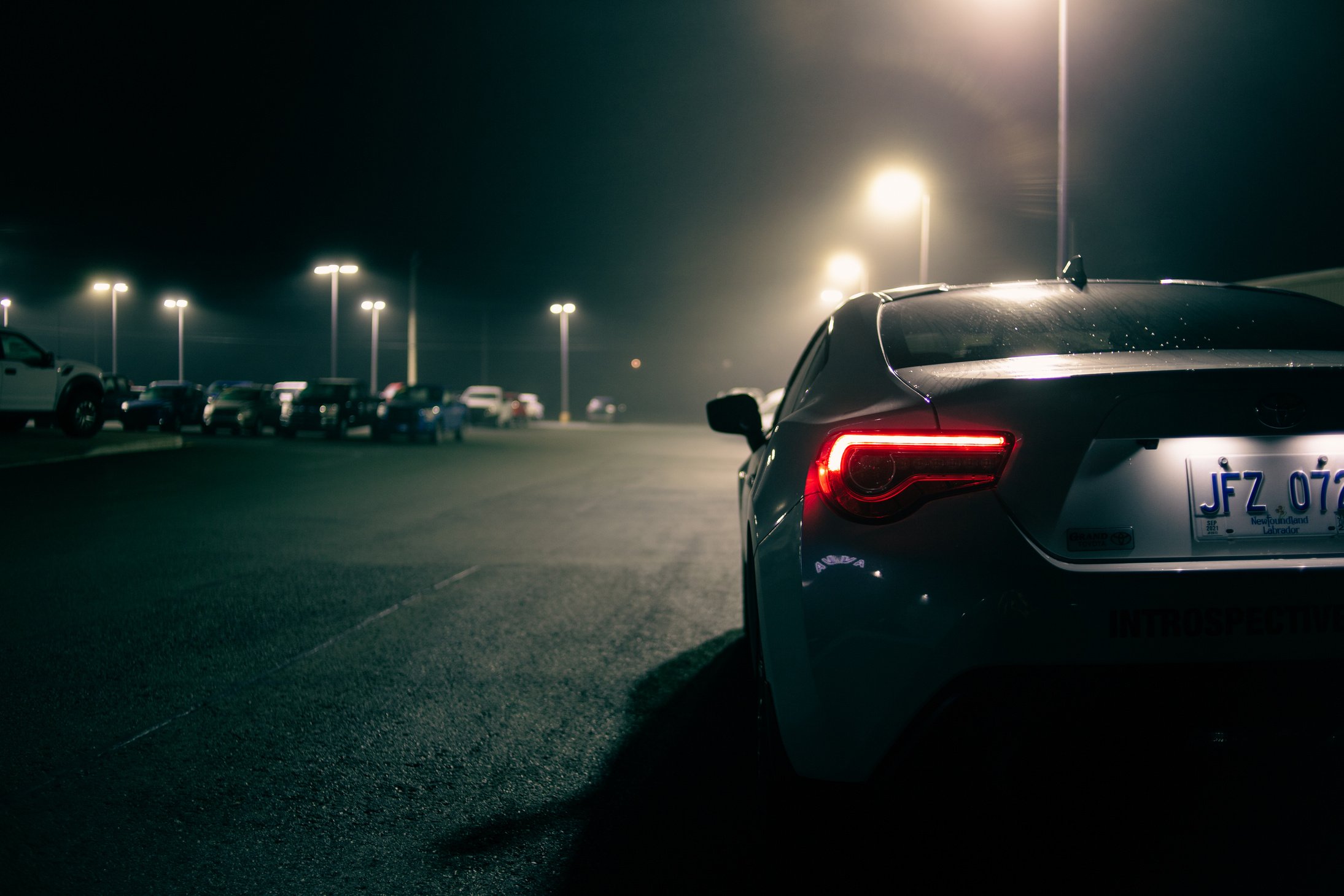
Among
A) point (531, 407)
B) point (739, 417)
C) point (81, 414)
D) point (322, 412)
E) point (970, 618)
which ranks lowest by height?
point (970, 618)

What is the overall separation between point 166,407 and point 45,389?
13618 millimetres

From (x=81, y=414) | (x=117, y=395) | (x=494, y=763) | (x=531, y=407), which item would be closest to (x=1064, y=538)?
(x=494, y=763)

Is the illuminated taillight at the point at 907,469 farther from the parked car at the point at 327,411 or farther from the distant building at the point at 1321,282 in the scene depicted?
the parked car at the point at 327,411

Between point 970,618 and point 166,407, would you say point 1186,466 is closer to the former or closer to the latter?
point 970,618

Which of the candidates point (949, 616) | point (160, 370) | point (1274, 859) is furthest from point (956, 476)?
point (160, 370)

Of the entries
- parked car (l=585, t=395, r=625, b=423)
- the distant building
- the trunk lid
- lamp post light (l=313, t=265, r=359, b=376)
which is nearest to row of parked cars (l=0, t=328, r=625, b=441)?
lamp post light (l=313, t=265, r=359, b=376)

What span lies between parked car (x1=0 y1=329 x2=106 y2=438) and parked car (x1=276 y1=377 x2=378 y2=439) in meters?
9.52

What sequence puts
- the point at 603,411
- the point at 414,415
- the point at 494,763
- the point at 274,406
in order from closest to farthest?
the point at 494,763 → the point at 414,415 → the point at 274,406 → the point at 603,411

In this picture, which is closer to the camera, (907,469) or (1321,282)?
(907,469)

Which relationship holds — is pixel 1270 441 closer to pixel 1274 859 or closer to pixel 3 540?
pixel 1274 859

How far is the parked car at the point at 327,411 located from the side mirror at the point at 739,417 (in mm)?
28837

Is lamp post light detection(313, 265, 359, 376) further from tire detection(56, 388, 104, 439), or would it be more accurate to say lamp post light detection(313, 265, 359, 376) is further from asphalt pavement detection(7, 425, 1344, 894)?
asphalt pavement detection(7, 425, 1344, 894)

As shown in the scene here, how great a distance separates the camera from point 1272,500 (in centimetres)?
225

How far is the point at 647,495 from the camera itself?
14820mm
